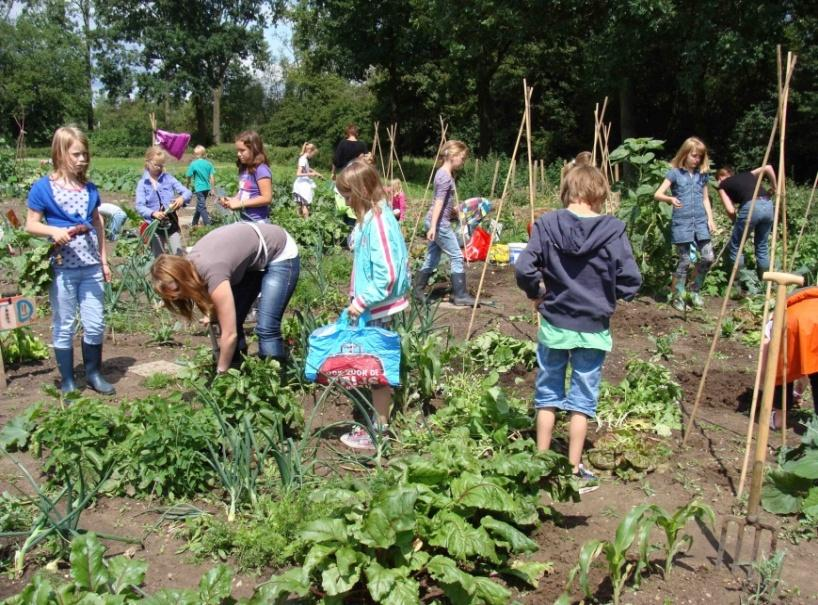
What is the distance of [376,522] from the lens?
240cm

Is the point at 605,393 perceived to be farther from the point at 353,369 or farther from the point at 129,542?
the point at 129,542

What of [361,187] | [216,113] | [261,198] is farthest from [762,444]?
[216,113]

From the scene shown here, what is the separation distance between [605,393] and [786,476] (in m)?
1.29

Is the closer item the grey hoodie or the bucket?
the grey hoodie

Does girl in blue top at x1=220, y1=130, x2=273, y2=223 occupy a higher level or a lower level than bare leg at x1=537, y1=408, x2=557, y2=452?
higher

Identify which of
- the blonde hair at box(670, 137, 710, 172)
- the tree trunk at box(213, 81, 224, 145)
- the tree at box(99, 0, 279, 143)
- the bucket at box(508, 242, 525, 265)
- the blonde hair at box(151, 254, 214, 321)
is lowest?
the bucket at box(508, 242, 525, 265)

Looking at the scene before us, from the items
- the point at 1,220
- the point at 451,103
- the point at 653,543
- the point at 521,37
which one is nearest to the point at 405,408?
the point at 653,543

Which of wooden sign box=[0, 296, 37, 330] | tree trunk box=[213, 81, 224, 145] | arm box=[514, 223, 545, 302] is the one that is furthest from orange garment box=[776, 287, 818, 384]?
tree trunk box=[213, 81, 224, 145]

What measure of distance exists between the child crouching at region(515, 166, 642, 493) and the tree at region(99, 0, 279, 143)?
144 ft

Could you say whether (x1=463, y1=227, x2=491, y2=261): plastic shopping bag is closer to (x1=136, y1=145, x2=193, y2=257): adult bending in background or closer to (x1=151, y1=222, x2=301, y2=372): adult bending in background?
(x1=136, y1=145, x2=193, y2=257): adult bending in background

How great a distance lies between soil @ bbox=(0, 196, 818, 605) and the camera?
2.76 m

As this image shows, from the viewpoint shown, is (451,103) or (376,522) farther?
(451,103)

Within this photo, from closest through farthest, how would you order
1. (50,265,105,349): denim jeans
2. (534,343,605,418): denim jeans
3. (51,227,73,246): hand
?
(534,343,605,418): denim jeans
(51,227,73,246): hand
(50,265,105,349): denim jeans

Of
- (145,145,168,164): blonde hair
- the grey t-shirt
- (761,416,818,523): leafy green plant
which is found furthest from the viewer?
(145,145,168,164): blonde hair
